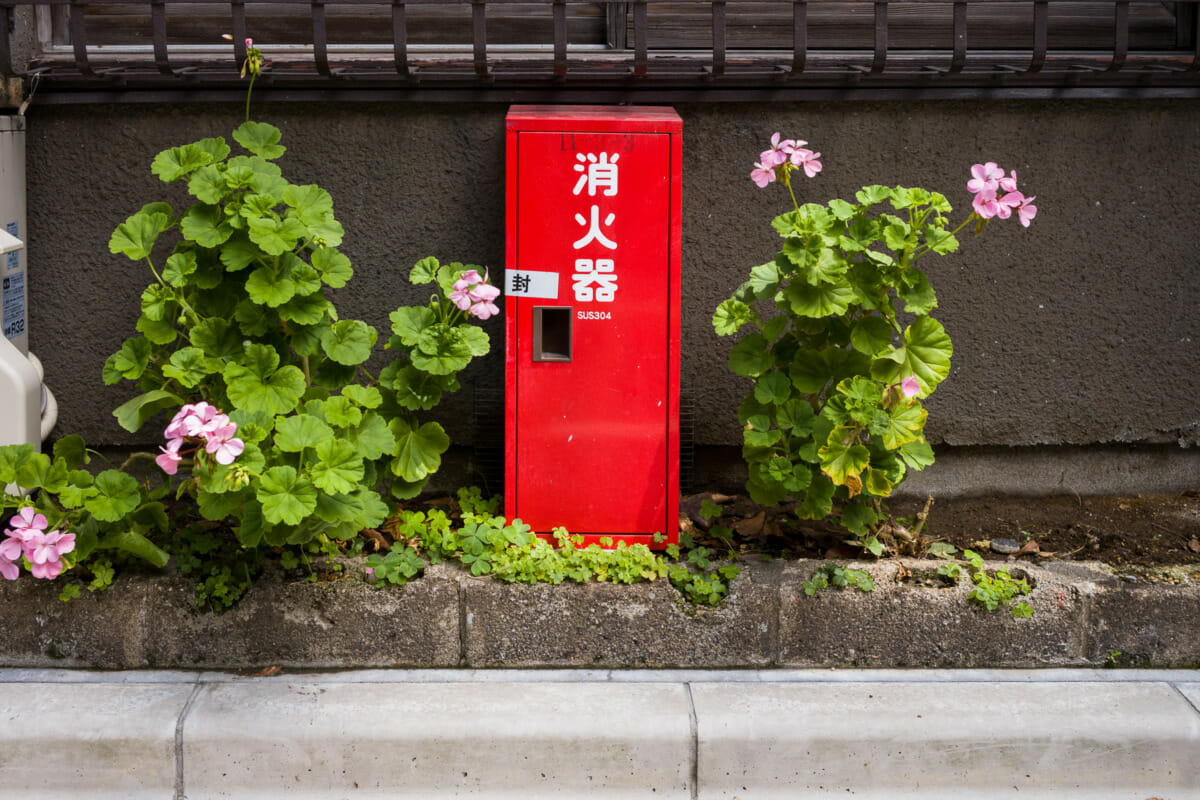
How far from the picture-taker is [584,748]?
10.3ft

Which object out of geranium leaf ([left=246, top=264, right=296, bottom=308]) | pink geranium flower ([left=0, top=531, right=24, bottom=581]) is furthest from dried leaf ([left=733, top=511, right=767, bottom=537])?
pink geranium flower ([left=0, top=531, right=24, bottom=581])

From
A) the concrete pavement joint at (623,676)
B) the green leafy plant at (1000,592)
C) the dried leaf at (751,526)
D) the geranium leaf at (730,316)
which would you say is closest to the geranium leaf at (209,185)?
the concrete pavement joint at (623,676)

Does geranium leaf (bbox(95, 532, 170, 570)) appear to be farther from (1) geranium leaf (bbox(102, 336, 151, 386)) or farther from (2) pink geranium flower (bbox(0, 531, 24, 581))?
(1) geranium leaf (bbox(102, 336, 151, 386))

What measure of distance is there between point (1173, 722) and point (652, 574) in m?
1.59

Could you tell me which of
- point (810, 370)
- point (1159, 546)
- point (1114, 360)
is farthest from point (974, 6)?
point (1159, 546)

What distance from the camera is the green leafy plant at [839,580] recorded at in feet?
11.2

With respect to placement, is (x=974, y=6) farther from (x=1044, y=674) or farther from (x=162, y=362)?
(x=162, y=362)

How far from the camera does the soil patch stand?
151 inches

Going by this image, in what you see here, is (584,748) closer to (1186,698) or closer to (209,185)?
(1186,698)

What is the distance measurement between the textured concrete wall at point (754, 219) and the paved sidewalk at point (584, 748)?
1402mm

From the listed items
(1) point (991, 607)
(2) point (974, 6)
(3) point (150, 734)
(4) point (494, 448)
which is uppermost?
(2) point (974, 6)

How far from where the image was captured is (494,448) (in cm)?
421

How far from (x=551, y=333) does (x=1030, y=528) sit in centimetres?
198

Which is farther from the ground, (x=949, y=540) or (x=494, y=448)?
(x=494, y=448)
